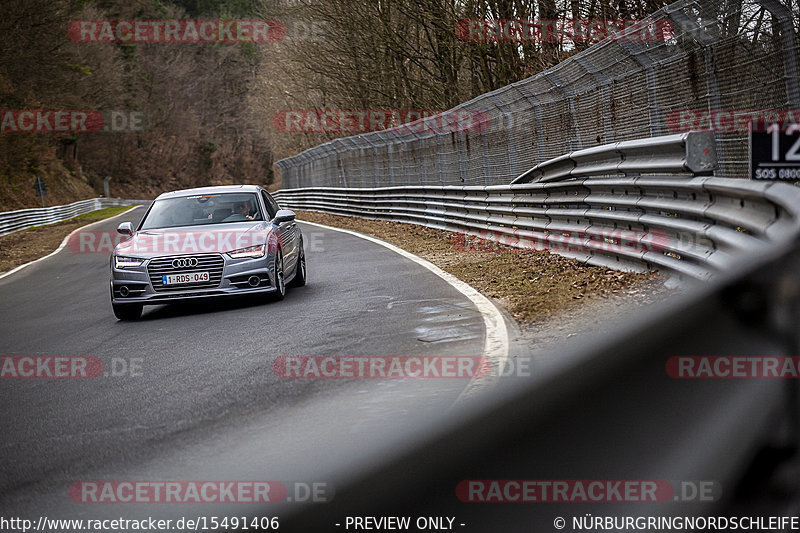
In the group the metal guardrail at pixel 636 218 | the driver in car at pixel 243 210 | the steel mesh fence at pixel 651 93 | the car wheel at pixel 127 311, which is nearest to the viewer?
the metal guardrail at pixel 636 218

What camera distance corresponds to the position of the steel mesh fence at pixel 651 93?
7.86m

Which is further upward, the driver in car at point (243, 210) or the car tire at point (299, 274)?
the driver in car at point (243, 210)

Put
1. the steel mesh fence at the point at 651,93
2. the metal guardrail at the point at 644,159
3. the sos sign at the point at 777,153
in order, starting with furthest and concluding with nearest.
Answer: the metal guardrail at the point at 644,159 < the steel mesh fence at the point at 651,93 < the sos sign at the point at 777,153

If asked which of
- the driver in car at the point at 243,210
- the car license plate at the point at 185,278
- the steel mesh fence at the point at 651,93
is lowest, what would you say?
the car license plate at the point at 185,278

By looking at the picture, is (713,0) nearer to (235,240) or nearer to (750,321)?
(235,240)

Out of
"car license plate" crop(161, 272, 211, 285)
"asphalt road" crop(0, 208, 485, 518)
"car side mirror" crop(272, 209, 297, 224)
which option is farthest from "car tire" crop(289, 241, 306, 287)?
→ "car license plate" crop(161, 272, 211, 285)

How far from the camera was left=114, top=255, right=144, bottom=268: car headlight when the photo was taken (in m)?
10.9

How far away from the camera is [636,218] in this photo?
9.84m

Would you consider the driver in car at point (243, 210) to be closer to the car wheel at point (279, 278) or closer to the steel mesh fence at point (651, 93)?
the car wheel at point (279, 278)

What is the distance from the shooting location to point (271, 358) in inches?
291

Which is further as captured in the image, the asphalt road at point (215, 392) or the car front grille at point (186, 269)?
the car front grille at point (186, 269)

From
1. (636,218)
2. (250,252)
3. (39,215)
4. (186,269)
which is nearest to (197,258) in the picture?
(186,269)

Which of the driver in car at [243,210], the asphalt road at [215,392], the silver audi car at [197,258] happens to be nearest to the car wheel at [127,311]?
the silver audi car at [197,258]

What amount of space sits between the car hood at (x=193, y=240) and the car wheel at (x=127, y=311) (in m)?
0.63
